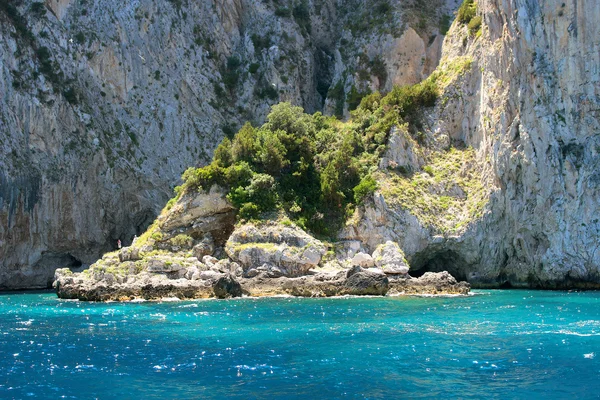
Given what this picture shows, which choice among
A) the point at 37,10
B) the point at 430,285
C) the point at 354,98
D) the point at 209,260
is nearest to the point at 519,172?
the point at 430,285

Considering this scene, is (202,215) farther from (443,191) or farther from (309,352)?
(309,352)

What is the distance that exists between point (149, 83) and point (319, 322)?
42.5 meters

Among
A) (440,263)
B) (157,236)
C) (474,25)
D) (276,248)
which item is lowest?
(440,263)

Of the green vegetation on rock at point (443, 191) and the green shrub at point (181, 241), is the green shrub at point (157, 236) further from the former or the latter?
the green vegetation on rock at point (443, 191)

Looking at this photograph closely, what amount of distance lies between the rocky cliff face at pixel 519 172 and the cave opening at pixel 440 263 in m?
0.11

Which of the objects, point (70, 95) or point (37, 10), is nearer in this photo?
point (70, 95)

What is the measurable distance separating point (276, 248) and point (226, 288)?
5080 millimetres

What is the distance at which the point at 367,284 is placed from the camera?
4047 centimetres

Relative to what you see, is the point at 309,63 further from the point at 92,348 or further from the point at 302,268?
the point at 92,348

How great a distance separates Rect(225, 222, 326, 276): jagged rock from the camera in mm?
43500

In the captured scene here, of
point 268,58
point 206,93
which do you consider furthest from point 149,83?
point 268,58

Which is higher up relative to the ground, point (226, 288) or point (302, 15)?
A: point (302, 15)

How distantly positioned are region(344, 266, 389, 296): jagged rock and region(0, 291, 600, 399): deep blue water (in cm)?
682

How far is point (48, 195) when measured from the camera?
5612cm
